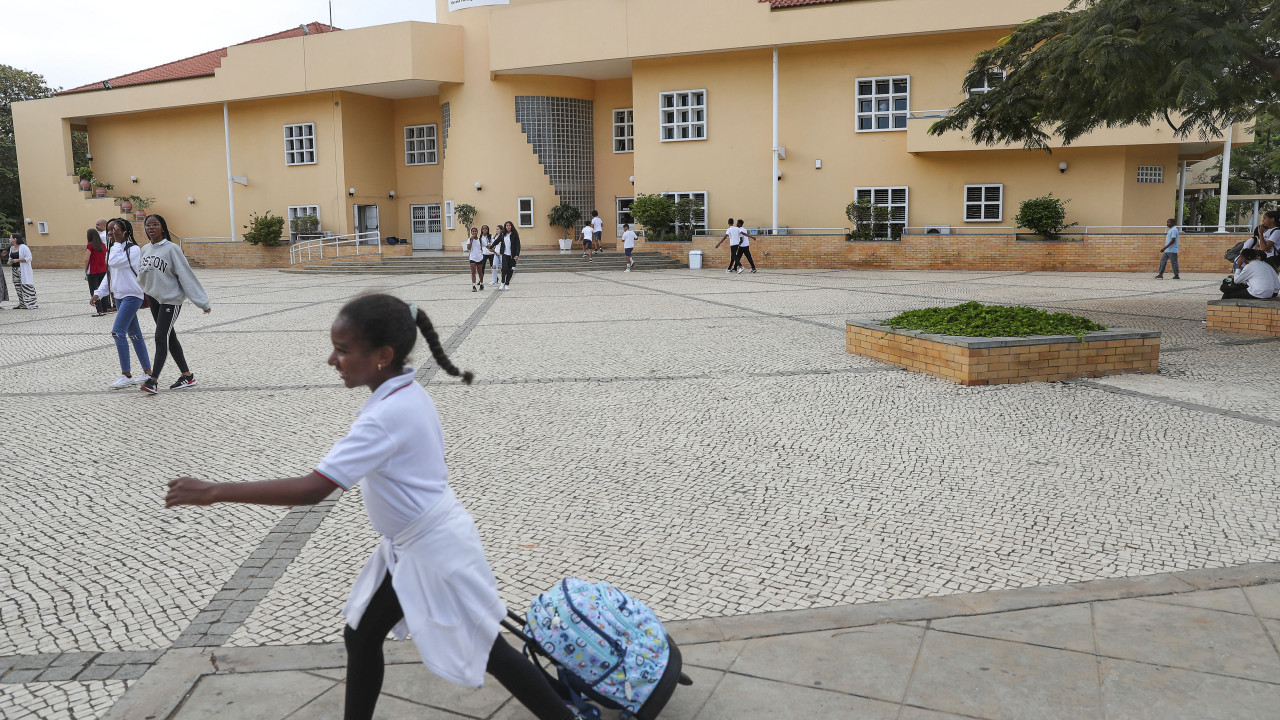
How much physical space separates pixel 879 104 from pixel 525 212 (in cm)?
1195

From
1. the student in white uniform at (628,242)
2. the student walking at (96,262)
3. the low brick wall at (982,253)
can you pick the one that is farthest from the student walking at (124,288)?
the low brick wall at (982,253)

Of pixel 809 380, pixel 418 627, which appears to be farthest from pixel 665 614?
pixel 809 380

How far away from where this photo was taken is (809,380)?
8320mm

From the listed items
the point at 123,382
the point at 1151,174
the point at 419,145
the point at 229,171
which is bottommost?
the point at 123,382

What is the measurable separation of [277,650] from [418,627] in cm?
125

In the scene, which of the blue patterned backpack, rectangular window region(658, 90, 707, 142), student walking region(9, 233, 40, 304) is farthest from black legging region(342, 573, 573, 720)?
rectangular window region(658, 90, 707, 142)

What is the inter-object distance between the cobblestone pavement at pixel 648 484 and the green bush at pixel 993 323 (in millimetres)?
622

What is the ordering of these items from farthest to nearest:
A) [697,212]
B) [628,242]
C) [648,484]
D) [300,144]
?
[300,144], [697,212], [628,242], [648,484]

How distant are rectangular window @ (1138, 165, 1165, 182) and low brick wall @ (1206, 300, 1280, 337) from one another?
16936 mm

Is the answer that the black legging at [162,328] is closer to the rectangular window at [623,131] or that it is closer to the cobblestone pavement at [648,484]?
the cobblestone pavement at [648,484]

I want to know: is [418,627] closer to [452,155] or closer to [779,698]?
[779,698]

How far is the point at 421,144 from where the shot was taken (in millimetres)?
33625

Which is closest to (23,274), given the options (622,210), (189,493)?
(189,493)

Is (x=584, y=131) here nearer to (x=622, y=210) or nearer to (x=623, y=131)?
(x=623, y=131)
